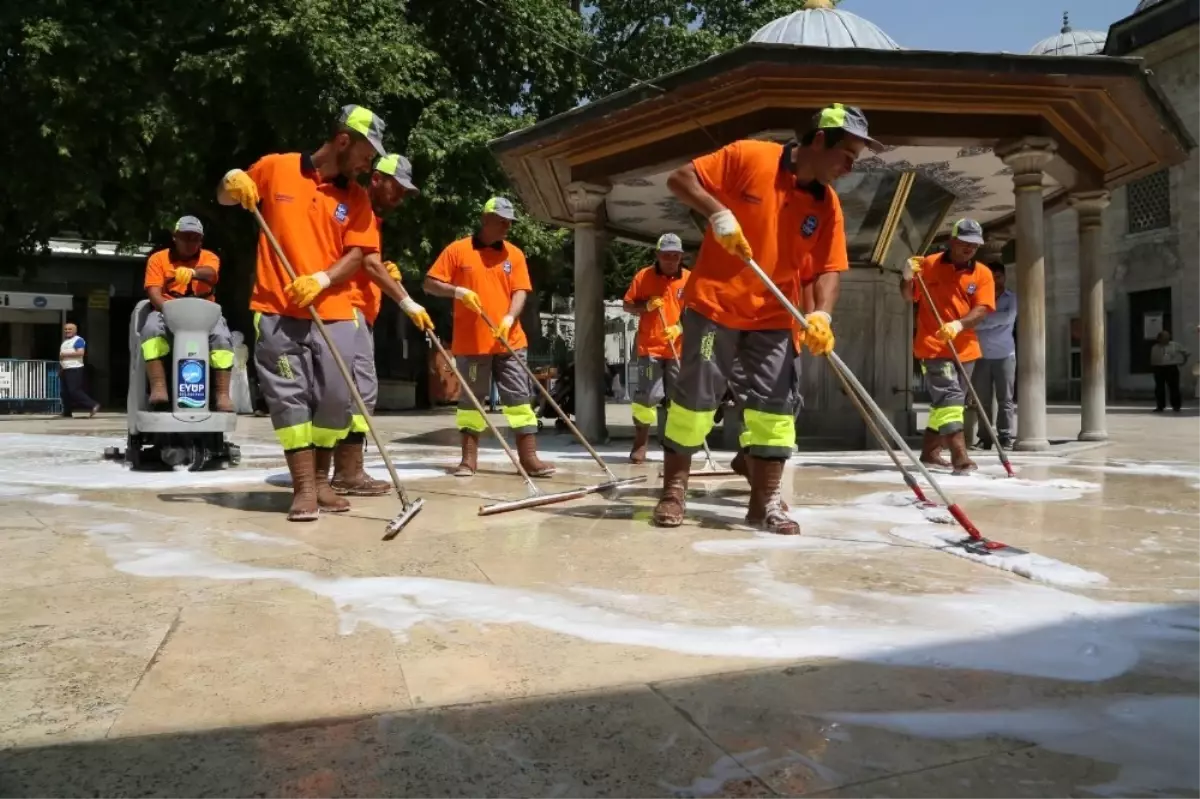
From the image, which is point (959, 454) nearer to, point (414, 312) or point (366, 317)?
point (414, 312)

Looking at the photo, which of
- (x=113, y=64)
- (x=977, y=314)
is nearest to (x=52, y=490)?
(x=977, y=314)

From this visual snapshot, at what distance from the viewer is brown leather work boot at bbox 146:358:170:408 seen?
638cm

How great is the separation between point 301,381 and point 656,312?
3.36m

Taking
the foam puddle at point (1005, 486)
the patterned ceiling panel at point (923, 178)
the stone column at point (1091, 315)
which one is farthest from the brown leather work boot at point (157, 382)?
the stone column at point (1091, 315)

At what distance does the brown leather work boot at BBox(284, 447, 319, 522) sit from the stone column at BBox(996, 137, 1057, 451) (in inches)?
248

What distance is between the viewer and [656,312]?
7102mm

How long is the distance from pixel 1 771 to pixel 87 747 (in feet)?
0.45

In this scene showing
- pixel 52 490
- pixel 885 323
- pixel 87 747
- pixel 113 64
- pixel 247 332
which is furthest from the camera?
pixel 247 332

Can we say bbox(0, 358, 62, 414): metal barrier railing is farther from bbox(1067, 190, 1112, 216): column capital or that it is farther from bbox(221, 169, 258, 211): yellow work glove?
bbox(1067, 190, 1112, 216): column capital

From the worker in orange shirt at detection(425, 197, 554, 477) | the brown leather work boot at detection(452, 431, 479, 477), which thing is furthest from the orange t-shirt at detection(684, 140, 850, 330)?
the brown leather work boot at detection(452, 431, 479, 477)

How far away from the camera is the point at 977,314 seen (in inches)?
262

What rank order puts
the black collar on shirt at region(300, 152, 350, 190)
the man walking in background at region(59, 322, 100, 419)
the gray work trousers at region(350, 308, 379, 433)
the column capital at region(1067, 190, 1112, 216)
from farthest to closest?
the man walking in background at region(59, 322, 100, 419) < the column capital at region(1067, 190, 1112, 216) < the gray work trousers at region(350, 308, 379, 433) < the black collar on shirt at region(300, 152, 350, 190)

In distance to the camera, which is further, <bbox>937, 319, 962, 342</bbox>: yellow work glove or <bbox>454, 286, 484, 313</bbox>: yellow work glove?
<bbox>937, 319, 962, 342</bbox>: yellow work glove

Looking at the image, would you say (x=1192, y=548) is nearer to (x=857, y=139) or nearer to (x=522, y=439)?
(x=857, y=139)
